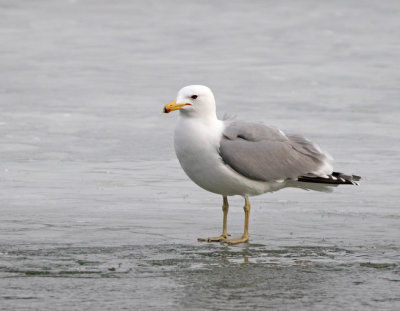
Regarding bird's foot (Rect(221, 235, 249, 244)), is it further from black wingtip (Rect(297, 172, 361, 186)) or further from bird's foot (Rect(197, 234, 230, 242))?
black wingtip (Rect(297, 172, 361, 186))

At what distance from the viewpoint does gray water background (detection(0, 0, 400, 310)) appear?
5.35 meters

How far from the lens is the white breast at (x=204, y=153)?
22.4 feet

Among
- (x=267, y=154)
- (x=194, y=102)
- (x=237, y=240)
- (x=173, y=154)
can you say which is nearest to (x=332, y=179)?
(x=267, y=154)

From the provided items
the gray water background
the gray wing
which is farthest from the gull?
the gray water background

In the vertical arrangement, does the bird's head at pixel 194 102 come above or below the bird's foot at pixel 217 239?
above

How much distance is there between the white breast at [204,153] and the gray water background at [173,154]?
41cm

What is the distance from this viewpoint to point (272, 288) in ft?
17.1

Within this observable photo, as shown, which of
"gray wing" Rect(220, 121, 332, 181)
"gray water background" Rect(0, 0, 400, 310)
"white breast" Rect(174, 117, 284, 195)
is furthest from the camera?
"gray wing" Rect(220, 121, 332, 181)

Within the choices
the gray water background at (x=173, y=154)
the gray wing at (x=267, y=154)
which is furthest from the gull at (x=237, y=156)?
the gray water background at (x=173, y=154)

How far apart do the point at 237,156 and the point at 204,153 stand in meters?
0.27

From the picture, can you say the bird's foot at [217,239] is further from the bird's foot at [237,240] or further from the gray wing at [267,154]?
the gray wing at [267,154]

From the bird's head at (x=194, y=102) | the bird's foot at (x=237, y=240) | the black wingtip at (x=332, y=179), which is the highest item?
the bird's head at (x=194, y=102)

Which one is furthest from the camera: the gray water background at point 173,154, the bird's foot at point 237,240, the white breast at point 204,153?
the white breast at point 204,153

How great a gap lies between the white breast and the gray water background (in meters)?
0.41
